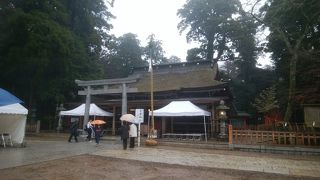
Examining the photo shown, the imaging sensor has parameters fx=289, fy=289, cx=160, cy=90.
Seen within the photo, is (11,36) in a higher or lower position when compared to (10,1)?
lower

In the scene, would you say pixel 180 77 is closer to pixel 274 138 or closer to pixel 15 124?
pixel 274 138

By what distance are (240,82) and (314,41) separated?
46.8 ft

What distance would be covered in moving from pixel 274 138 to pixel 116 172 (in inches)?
344

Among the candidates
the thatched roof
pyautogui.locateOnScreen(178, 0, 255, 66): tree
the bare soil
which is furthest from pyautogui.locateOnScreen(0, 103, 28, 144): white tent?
pyautogui.locateOnScreen(178, 0, 255, 66): tree

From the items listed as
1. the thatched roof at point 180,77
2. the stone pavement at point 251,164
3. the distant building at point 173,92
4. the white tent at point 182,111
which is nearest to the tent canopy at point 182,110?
the white tent at point 182,111

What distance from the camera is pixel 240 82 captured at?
37031 millimetres

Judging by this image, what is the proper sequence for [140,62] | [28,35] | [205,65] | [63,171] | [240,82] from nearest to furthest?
[63,171] → [28,35] → [205,65] → [240,82] → [140,62]

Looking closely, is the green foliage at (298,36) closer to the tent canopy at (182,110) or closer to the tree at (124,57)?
the tent canopy at (182,110)

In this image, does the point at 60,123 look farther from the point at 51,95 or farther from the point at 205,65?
the point at 205,65

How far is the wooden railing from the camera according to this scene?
1327 centimetres

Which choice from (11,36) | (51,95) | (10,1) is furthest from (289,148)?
(10,1)

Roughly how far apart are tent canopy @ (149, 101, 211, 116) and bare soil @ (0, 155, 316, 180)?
8.34m

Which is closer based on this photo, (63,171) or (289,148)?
(63,171)

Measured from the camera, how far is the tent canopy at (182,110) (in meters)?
17.9
